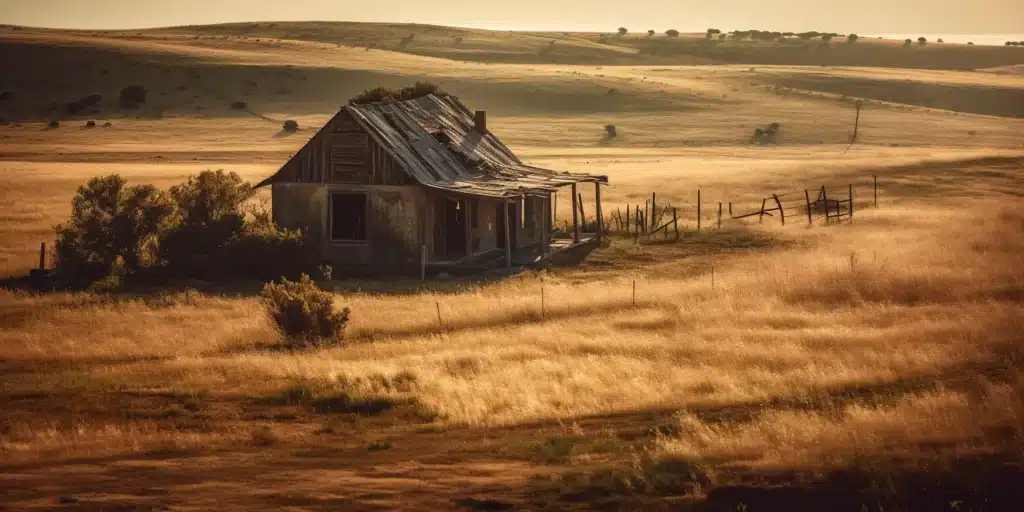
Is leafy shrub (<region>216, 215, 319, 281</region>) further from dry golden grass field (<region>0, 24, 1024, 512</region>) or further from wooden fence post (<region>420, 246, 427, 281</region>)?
wooden fence post (<region>420, 246, 427, 281</region>)

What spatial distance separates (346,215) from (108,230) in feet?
18.8

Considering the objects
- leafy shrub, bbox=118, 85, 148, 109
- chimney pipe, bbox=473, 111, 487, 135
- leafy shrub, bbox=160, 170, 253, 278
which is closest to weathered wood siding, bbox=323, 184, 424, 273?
leafy shrub, bbox=160, 170, 253, 278

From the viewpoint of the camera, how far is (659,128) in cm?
8200

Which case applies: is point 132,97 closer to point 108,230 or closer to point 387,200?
point 108,230

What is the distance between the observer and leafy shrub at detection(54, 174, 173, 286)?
29781mm

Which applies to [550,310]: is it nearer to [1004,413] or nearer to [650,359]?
[650,359]

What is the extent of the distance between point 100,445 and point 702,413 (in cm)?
670

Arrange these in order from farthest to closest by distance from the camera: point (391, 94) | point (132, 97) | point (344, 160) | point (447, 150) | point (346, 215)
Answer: point (132, 97) → point (391, 94) → point (447, 150) → point (346, 215) → point (344, 160)

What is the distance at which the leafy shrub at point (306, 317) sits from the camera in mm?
21609

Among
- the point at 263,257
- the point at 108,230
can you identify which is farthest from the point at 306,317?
the point at 108,230

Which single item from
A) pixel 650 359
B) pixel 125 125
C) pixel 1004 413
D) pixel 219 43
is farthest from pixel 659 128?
pixel 1004 413

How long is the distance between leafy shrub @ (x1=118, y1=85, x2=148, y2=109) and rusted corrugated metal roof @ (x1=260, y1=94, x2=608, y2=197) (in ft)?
167

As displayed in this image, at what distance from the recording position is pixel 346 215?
32.8 metres

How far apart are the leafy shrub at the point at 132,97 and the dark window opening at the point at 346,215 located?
5678cm
